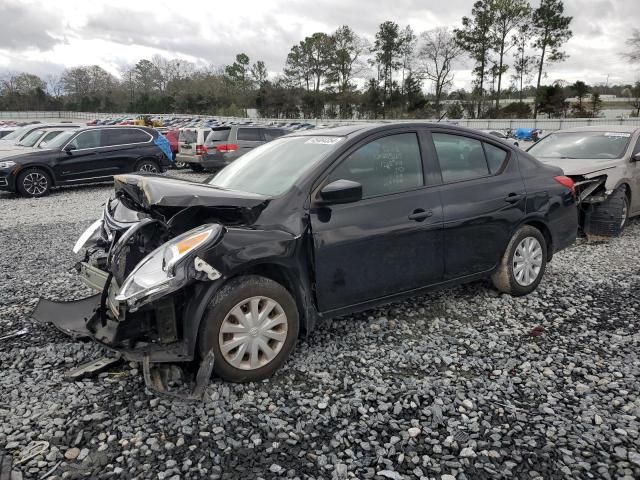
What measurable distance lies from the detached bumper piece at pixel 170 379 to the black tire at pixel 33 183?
427 inches

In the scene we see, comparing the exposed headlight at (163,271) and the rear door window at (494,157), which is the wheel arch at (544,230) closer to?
the rear door window at (494,157)

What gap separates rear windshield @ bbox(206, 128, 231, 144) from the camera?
1617cm

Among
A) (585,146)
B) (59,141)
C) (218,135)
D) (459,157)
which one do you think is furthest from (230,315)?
(218,135)

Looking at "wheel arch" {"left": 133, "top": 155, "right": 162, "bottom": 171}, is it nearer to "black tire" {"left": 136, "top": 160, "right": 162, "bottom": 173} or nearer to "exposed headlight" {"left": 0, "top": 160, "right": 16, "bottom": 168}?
"black tire" {"left": 136, "top": 160, "right": 162, "bottom": 173}

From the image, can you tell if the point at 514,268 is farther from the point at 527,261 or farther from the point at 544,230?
the point at 544,230

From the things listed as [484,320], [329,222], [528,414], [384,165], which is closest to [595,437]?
[528,414]

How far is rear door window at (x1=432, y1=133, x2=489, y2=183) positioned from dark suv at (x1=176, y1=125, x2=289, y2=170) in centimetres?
1197

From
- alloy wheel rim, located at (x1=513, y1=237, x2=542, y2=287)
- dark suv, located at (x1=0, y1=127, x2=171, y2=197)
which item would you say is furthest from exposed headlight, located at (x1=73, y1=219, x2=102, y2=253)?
dark suv, located at (x1=0, y1=127, x2=171, y2=197)

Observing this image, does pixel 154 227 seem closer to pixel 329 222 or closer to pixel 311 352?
pixel 329 222

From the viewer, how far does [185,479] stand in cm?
243

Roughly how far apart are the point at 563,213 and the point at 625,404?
245cm

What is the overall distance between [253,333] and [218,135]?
14.0 m

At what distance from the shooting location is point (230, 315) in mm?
3088

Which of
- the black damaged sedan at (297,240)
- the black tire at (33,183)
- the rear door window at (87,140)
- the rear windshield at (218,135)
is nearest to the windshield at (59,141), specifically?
the rear door window at (87,140)
